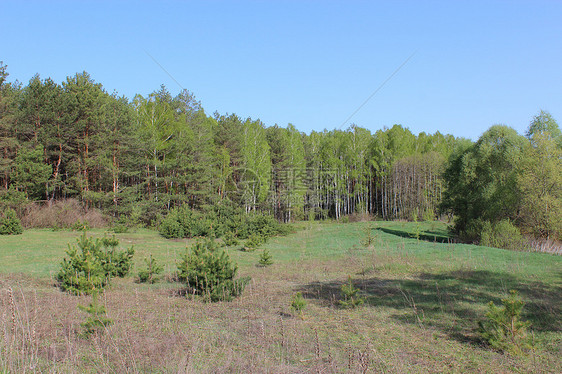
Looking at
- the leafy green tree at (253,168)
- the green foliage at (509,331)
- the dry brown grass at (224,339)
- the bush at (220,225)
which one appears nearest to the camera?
the dry brown grass at (224,339)

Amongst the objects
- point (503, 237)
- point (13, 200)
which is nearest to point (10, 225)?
point (13, 200)

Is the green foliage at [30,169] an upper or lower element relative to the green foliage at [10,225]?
upper

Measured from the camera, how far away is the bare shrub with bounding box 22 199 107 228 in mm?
24828

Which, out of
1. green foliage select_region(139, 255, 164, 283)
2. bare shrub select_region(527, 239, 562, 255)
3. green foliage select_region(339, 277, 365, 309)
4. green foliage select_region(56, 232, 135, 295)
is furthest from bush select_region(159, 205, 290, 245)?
green foliage select_region(339, 277, 365, 309)

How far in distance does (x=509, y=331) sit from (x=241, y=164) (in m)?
37.0

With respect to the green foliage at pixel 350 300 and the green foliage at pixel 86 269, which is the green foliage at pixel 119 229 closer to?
the green foliage at pixel 86 269

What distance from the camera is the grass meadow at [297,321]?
457 cm

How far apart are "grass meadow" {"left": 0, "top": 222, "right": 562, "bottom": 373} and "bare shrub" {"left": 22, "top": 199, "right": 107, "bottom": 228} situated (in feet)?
39.9

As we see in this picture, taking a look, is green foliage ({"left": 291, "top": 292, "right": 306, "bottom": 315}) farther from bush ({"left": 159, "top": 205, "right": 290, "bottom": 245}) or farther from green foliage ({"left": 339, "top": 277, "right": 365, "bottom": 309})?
bush ({"left": 159, "top": 205, "right": 290, "bottom": 245})

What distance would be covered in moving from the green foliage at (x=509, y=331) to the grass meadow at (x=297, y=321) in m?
0.14

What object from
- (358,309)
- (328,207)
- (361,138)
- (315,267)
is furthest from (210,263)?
(328,207)

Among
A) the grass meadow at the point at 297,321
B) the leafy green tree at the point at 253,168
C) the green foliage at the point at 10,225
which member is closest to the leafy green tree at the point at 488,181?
the grass meadow at the point at 297,321

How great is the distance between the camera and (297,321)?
269 inches

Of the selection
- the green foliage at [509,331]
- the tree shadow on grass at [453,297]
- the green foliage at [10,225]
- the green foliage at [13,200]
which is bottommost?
the tree shadow on grass at [453,297]
